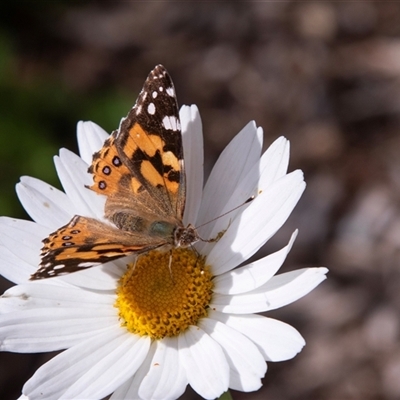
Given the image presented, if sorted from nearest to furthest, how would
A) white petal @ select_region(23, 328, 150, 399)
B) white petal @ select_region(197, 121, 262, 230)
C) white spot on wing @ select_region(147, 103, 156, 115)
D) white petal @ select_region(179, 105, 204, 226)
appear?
white petal @ select_region(23, 328, 150, 399)
white spot on wing @ select_region(147, 103, 156, 115)
white petal @ select_region(197, 121, 262, 230)
white petal @ select_region(179, 105, 204, 226)

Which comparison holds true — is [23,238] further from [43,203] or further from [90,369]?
[90,369]

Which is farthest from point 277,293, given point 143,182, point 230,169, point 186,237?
point 143,182

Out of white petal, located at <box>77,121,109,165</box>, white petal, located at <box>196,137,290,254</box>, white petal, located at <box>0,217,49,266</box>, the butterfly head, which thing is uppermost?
white petal, located at <box>77,121,109,165</box>

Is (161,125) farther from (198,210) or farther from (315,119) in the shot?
(315,119)

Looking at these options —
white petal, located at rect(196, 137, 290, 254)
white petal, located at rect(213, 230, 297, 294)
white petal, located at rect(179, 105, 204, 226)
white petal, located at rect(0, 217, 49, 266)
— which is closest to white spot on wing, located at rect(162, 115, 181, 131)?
white petal, located at rect(179, 105, 204, 226)

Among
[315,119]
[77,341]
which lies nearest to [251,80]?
[315,119]

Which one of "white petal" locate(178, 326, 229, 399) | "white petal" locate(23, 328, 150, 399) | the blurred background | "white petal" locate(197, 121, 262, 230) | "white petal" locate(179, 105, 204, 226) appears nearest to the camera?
"white petal" locate(178, 326, 229, 399)

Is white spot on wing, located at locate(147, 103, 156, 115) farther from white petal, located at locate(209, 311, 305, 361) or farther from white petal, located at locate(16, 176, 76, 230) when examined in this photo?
white petal, located at locate(209, 311, 305, 361)
